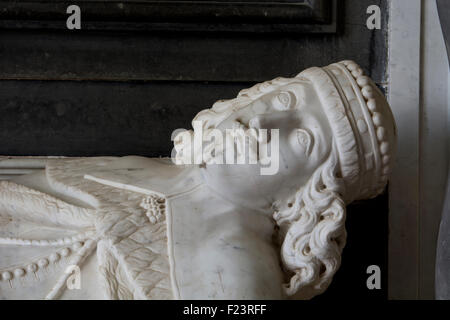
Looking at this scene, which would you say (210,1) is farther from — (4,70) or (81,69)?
(4,70)

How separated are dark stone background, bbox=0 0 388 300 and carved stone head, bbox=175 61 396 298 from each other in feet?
2.07

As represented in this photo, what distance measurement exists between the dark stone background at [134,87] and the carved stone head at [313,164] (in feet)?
2.07

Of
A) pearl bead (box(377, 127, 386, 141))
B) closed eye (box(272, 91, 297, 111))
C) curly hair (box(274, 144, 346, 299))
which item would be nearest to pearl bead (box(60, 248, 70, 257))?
curly hair (box(274, 144, 346, 299))

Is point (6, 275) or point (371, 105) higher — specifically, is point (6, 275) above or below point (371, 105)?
below

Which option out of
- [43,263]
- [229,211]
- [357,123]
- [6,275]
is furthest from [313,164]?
[6,275]

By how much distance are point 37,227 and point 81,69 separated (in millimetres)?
802

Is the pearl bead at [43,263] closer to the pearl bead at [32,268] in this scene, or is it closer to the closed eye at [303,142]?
the pearl bead at [32,268]

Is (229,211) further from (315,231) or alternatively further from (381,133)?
(381,133)

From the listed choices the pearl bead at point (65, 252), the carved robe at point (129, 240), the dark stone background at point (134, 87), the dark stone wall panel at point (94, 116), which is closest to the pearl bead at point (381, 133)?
the carved robe at point (129, 240)

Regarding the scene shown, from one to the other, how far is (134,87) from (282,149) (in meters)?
0.89

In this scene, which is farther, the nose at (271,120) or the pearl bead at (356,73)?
the pearl bead at (356,73)

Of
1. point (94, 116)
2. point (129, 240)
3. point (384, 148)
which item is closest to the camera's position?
point (129, 240)

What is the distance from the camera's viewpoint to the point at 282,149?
1.91 meters

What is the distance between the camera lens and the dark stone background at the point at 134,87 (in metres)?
2.54
